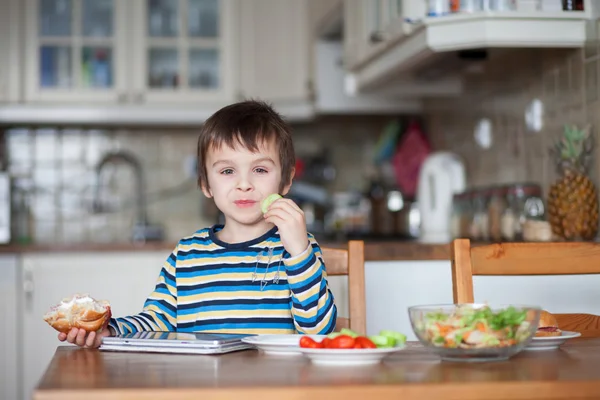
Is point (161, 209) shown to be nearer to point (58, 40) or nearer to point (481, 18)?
point (58, 40)

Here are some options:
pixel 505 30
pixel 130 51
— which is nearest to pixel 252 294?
pixel 505 30

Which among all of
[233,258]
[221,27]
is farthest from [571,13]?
[221,27]

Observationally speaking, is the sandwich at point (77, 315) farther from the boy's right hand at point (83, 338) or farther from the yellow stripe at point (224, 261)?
the yellow stripe at point (224, 261)

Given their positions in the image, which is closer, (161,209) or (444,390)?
(444,390)

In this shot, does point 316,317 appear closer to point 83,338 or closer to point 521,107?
point 83,338

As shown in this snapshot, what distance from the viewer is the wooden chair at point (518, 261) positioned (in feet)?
4.83

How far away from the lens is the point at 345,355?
104cm

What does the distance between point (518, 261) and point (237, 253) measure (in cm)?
47

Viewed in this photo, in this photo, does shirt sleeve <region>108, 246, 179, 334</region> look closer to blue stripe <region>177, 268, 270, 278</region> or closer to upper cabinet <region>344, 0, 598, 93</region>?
blue stripe <region>177, 268, 270, 278</region>

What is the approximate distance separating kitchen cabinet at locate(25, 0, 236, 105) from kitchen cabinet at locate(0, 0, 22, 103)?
0.16 ft

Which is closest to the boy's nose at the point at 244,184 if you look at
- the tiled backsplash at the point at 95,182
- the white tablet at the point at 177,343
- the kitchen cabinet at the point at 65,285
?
the white tablet at the point at 177,343

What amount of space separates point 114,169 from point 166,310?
2.93 meters

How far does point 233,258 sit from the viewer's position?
5.01 feet

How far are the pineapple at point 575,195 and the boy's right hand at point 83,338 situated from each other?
141cm
